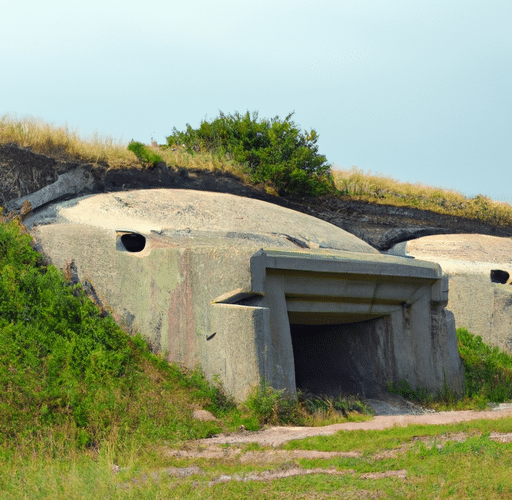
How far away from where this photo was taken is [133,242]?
8.08 m

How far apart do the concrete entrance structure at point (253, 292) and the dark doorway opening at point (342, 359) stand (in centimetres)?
1

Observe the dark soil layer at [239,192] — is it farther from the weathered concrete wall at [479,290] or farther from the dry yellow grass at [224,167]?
the weathered concrete wall at [479,290]

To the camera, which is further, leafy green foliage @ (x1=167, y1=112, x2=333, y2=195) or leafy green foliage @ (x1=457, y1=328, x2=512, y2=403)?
leafy green foliage @ (x1=167, y1=112, x2=333, y2=195)

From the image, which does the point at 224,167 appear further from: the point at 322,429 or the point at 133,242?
the point at 322,429

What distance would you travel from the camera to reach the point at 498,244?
12664mm

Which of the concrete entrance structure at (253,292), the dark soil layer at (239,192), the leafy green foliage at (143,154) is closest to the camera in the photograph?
the concrete entrance structure at (253,292)

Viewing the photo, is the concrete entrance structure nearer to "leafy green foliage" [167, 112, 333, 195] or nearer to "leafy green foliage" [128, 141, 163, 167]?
"leafy green foliage" [128, 141, 163, 167]

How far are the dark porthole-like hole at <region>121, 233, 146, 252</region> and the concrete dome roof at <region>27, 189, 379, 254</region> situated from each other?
15 cm

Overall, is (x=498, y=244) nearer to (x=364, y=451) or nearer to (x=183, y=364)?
(x=183, y=364)

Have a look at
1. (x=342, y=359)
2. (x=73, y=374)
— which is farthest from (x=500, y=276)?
(x=73, y=374)

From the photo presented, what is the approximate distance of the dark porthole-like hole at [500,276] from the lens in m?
11.3

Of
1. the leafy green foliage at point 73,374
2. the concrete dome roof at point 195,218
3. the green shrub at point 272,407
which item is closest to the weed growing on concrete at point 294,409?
the green shrub at point 272,407

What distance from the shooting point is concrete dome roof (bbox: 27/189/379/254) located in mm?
8109

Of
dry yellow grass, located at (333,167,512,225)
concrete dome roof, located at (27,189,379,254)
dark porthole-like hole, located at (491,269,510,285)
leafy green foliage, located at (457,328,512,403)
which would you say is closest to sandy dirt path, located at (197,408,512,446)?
leafy green foliage, located at (457,328,512,403)
